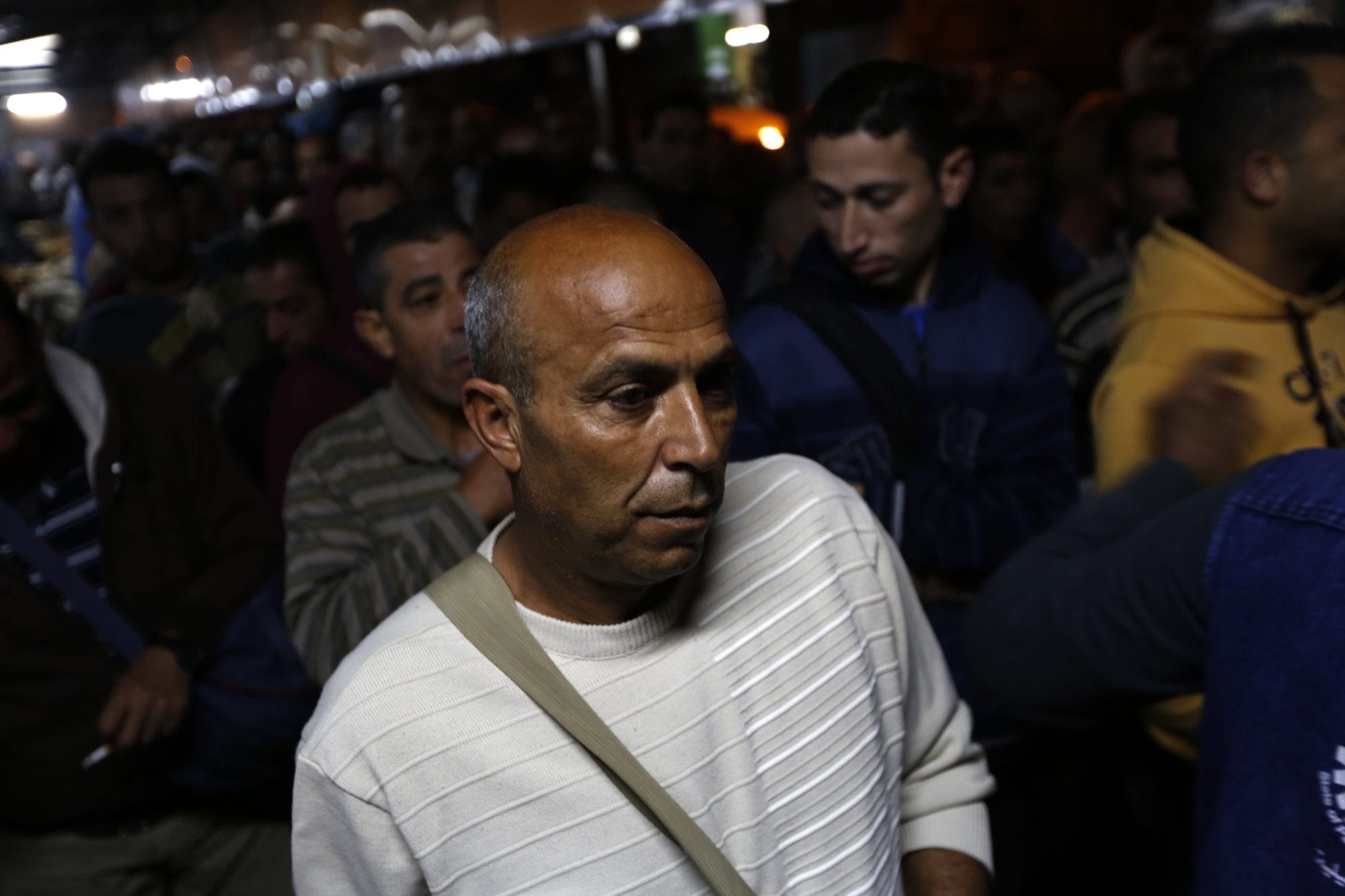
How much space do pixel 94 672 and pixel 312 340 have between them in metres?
1.98

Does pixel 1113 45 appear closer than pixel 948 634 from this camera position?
No

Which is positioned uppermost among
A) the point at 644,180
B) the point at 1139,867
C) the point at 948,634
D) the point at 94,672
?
the point at 644,180

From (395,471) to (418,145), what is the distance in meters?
4.40

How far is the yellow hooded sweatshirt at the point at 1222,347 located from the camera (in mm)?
1976

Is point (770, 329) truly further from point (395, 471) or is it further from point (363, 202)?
point (363, 202)

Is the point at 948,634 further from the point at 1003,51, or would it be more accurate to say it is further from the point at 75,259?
the point at 1003,51

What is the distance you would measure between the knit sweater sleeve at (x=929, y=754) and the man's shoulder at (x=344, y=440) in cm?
121

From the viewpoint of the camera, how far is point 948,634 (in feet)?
7.61

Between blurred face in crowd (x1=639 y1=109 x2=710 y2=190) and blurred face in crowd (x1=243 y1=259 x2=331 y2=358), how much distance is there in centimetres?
197

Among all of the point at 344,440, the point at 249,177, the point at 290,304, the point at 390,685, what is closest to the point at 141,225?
the point at 290,304

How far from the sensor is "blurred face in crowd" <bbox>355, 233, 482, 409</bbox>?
92.7 inches

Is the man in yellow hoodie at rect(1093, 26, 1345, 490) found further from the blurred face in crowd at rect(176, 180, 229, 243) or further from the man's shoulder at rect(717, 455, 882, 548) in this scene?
the blurred face in crowd at rect(176, 180, 229, 243)

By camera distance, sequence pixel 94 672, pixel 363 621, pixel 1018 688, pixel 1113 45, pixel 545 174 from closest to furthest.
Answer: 1. pixel 1018 688
2. pixel 363 621
3. pixel 94 672
4. pixel 545 174
5. pixel 1113 45

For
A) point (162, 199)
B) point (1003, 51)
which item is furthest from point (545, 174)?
point (1003, 51)
